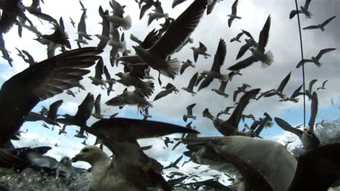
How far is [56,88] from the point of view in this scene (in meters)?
5.18

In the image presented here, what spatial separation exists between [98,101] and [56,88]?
17.8 ft

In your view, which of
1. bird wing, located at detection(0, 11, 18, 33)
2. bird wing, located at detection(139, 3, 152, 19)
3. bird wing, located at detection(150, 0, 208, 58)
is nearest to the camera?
bird wing, located at detection(150, 0, 208, 58)

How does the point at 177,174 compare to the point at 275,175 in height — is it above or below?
below

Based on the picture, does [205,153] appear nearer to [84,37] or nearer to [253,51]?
[253,51]

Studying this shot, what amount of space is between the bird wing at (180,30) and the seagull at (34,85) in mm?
1692

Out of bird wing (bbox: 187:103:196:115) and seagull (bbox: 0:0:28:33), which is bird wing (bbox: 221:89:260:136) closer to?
seagull (bbox: 0:0:28:33)

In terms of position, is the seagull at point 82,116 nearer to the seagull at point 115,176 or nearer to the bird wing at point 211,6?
the seagull at point 115,176

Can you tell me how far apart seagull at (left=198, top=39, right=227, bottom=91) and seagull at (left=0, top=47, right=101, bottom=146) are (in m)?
5.02

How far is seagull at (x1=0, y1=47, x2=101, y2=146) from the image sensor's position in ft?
16.5

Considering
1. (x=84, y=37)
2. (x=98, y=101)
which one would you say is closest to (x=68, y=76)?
(x=98, y=101)

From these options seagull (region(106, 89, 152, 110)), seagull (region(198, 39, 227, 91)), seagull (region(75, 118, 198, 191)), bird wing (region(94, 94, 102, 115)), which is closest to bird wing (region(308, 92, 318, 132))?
seagull (region(75, 118, 198, 191))

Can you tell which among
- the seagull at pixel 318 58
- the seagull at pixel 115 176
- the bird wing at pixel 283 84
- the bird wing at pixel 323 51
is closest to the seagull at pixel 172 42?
the seagull at pixel 115 176

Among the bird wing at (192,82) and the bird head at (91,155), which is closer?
the bird head at (91,155)

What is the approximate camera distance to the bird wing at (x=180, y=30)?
20.4 ft
